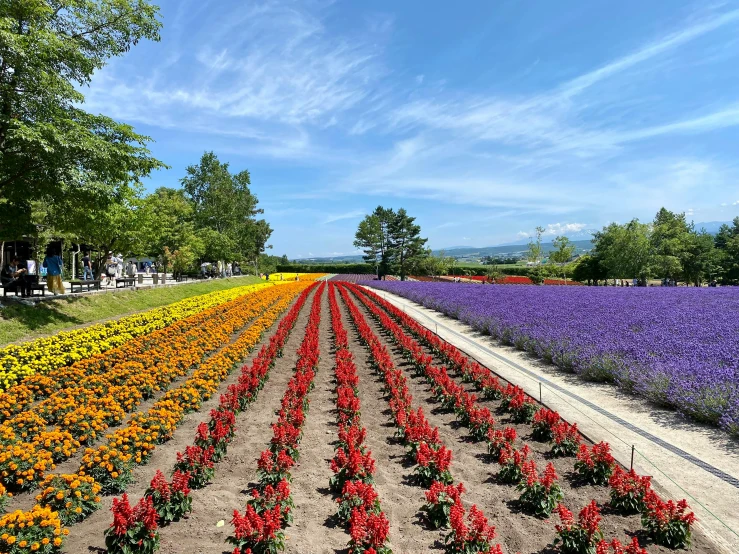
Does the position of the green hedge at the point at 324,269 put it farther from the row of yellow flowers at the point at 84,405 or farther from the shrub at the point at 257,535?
the shrub at the point at 257,535

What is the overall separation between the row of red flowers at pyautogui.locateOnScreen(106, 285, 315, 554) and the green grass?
359 inches

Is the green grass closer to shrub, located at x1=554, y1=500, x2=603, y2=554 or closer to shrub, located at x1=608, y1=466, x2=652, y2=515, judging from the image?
shrub, located at x1=554, y1=500, x2=603, y2=554

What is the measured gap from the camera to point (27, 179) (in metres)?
12.8

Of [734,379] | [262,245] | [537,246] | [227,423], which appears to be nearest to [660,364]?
[734,379]

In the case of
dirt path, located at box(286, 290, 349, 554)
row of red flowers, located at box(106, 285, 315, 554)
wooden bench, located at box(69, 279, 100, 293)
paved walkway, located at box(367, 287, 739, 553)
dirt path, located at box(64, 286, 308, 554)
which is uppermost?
wooden bench, located at box(69, 279, 100, 293)

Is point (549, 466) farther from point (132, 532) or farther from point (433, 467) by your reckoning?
point (132, 532)

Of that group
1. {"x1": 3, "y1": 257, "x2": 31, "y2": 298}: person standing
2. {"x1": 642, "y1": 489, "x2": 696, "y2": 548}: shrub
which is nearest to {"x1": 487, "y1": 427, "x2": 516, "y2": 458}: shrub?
{"x1": 642, "y1": 489, "x2": 696, "y2": 548}: shrub

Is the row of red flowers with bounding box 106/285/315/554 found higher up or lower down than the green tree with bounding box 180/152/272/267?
lower down

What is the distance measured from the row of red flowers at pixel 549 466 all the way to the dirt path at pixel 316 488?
219 centimetres

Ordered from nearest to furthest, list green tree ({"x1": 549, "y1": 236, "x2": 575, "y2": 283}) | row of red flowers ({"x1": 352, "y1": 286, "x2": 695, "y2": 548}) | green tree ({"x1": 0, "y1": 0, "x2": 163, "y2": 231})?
row of red flowers ({"x1": 352, "y1": 286, "x2": 695, "y2": 548}) → green tree ({"x1": 0, "y1": 0, "x2": 163, "y2": 231}) → green tree ({"x1": 549, "y1": 236, "x2": 575, "y2": 283})

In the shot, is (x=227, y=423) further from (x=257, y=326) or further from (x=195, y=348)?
(x=257, y=326)

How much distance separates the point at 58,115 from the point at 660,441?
1721cm

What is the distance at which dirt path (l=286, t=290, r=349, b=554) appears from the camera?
13.2 ft

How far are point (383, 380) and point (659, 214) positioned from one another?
9766 centimetres
